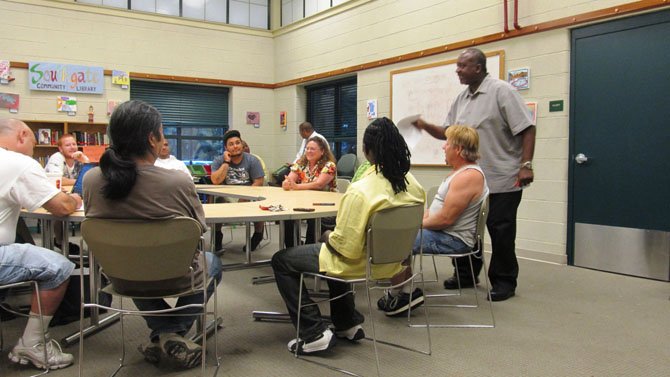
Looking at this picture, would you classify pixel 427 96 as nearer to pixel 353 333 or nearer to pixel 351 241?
pixel 353 333

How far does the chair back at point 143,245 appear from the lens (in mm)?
1734

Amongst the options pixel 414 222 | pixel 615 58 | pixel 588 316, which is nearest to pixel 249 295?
pixel 414 222

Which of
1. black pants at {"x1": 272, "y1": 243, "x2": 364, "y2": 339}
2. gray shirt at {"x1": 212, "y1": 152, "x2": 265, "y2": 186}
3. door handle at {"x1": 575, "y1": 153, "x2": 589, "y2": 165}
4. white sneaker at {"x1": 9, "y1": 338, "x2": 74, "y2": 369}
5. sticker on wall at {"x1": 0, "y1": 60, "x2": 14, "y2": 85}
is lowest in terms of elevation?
white sneaker at {"x1": 9, "y1": 338, "x2": 74, "y2": 369}

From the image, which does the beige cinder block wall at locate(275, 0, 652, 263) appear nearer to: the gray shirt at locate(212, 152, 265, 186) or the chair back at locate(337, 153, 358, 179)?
the chair back at locate(337, 153, 358, 179)

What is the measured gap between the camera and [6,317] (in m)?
2.79

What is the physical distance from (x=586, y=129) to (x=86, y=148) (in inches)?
233

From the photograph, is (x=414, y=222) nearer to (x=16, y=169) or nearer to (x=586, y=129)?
(x=16, y=169)

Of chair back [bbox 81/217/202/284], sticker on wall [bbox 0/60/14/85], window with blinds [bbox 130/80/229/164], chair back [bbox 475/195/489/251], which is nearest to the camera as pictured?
chair back [bbox 81/217/202/284]

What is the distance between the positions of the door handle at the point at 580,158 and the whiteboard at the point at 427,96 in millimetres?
1346

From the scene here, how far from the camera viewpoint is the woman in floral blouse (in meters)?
3.92

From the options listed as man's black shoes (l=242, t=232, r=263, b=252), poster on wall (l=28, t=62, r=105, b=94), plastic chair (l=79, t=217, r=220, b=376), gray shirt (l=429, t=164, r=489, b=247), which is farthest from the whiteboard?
poster on wall (l=28, t=62, r=105, b=94)

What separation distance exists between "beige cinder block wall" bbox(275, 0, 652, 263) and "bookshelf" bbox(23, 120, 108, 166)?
10.9ft

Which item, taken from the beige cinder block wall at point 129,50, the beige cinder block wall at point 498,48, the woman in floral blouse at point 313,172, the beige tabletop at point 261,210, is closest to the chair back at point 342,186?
the woman in floral blouse at point 313,172

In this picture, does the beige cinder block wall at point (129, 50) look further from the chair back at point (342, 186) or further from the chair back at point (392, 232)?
the chair back at point (392, 232)
